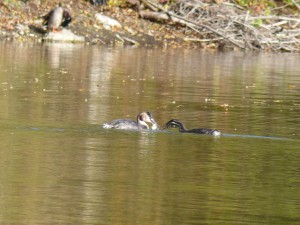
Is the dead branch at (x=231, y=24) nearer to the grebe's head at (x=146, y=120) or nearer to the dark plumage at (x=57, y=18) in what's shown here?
the dark plumage at (x=57, y=18)

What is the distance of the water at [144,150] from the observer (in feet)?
35.8

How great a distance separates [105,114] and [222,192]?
734 cm

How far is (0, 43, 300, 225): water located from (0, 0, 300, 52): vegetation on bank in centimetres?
1228

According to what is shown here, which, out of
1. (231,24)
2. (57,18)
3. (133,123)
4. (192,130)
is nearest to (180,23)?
(231,24)

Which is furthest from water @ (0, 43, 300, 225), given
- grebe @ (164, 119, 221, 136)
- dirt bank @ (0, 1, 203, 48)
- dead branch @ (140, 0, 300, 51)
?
dead branch @ (140, 0, 300, 51)

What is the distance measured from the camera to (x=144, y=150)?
14.9 meters

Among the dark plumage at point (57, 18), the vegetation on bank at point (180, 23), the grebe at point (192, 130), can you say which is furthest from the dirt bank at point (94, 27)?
the grebe at point (192, 130)

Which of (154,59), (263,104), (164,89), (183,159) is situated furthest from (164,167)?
(154,59)

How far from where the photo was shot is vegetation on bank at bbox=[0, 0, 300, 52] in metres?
41.8

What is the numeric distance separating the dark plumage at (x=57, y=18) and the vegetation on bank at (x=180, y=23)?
2.42 ft

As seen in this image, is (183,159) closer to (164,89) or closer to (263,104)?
(263,104)

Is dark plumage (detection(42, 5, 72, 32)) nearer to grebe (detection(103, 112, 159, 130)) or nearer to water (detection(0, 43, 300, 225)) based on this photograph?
water (detection(0, 43, 300, 225))

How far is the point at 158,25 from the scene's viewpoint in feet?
143

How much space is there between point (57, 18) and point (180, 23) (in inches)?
245
